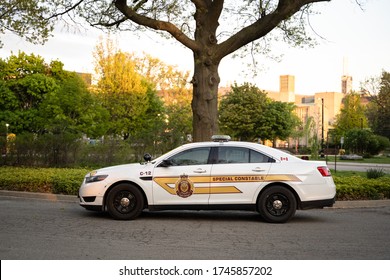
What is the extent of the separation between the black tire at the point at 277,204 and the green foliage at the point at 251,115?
50.4 meters

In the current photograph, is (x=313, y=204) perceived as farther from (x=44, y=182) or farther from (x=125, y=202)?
(x=44, y=182)

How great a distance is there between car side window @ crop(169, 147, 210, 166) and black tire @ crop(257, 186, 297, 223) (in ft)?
4.51

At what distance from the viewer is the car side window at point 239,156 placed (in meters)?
10.2

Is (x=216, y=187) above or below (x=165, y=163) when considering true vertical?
below

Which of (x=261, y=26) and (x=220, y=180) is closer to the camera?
(x=220, y=180)

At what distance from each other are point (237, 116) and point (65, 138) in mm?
40746

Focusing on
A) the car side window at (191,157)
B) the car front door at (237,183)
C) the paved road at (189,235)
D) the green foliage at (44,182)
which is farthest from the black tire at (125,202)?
the green foliage at (44,182)

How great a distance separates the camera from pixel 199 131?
16172 mm

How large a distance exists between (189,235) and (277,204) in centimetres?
228

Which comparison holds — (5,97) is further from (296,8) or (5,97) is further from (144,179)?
(144,179)

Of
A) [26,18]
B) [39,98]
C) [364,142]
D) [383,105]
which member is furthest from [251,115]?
[26,18]

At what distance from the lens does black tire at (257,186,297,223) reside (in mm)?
9930

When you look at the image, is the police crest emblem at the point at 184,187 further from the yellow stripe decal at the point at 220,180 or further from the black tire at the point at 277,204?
the black tire at the point at 277,204

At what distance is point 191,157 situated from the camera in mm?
10227
